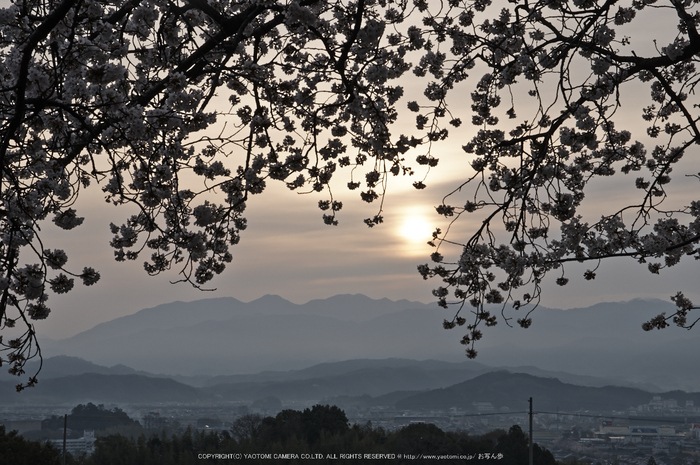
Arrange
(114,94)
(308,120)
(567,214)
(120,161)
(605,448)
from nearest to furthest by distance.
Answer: (114,94) < (120,161) < (567,214) < (308,120) < (605,448)

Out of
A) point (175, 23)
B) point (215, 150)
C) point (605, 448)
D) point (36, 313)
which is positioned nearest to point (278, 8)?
point (175, 23)

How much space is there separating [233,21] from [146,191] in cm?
190

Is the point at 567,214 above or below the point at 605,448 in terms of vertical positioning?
above

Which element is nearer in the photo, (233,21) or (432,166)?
(233,21)

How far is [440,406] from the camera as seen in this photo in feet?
477

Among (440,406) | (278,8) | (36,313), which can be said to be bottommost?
(440,406)

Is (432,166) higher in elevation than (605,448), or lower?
higher

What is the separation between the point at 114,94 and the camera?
4578 millimetres

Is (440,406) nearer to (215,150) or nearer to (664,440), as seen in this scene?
(664,440)

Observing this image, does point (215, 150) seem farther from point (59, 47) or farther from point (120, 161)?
point (59, 47)

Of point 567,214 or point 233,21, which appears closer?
point 233,21

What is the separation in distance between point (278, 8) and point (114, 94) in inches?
70.9

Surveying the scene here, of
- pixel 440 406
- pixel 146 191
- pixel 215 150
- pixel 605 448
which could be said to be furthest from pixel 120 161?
pixel 440 406

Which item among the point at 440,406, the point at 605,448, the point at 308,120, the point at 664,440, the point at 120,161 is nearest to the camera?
the point at 120,161
